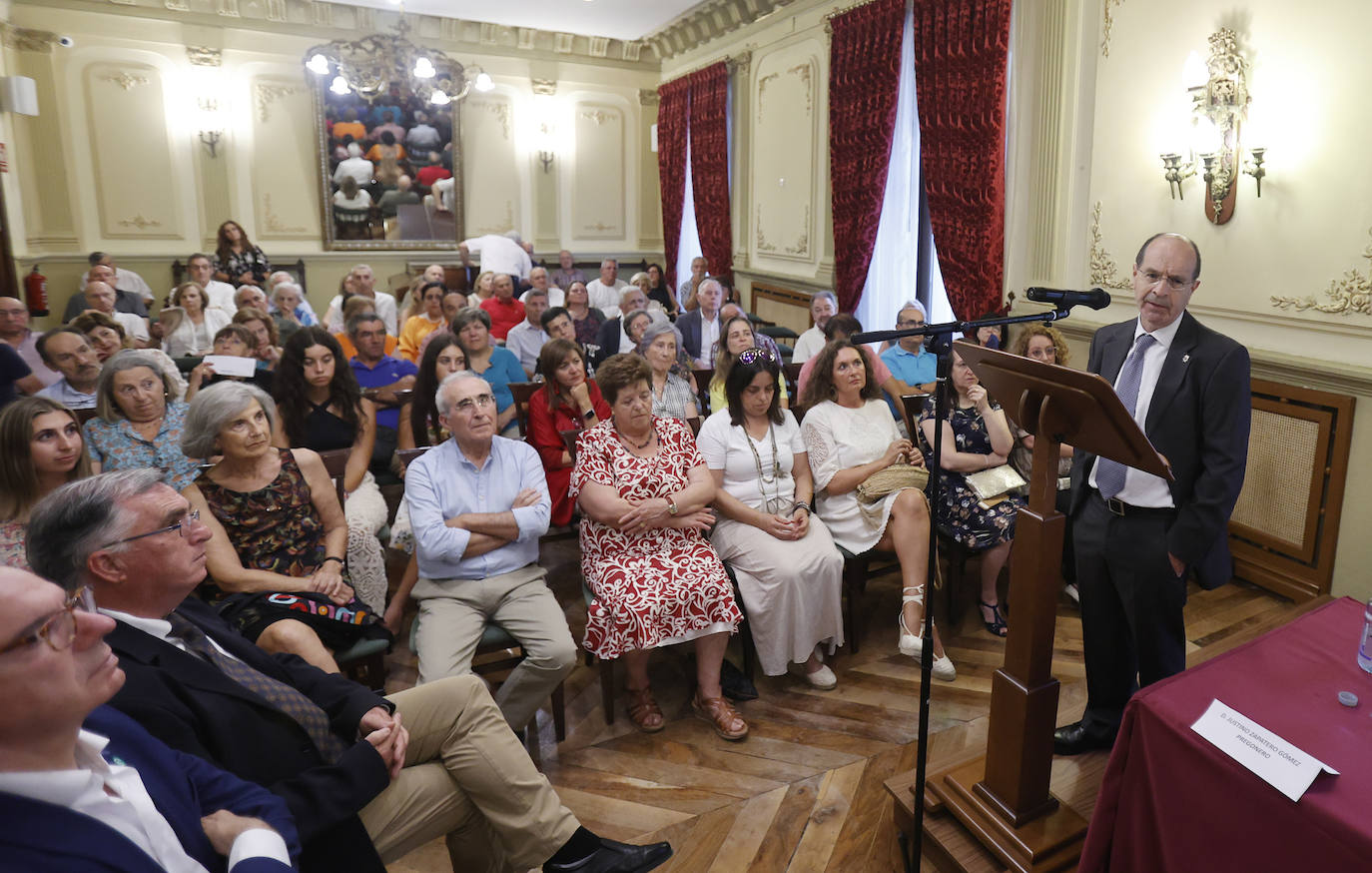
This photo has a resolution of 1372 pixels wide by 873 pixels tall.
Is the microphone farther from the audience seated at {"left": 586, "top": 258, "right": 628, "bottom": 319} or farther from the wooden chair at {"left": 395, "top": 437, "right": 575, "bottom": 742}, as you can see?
the audience seated at {"left": 586, "top": 258, "right": 628, "bottom": 319}

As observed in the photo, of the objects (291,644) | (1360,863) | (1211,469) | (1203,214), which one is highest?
(1203,214)

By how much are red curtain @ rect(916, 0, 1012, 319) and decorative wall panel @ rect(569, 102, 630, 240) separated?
521cm

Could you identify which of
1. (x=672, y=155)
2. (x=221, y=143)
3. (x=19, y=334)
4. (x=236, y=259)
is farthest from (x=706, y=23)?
(x=19, y=334)

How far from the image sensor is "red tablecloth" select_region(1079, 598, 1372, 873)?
1.20 meters

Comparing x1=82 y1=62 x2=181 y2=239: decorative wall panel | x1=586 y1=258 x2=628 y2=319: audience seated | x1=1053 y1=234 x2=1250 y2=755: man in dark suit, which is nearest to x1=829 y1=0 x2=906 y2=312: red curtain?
x1=586 y1=258 x2=628 y2=319: audience seated

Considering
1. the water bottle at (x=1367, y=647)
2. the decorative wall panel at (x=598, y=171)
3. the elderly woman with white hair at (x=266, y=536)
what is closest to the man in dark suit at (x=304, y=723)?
the elderly woman with white hair at (x=266, y=536)

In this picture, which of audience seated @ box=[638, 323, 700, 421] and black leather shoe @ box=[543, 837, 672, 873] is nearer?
black leather shoe @ box=[543, 837, 672, 873]

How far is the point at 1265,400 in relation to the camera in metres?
3.52

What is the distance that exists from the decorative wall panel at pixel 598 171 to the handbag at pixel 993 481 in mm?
7426

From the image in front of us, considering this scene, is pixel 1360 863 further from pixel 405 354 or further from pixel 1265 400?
pixel 405 354

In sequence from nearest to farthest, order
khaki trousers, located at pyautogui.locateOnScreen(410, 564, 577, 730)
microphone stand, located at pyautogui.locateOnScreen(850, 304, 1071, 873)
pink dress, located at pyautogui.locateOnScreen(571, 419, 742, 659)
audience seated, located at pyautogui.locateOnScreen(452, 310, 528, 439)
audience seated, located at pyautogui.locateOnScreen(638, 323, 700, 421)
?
microphone stand, located at pyautogui.locateOnScreen(850, 304, 1071, 873), khaki trousers, located at pyautogui.locateOnScreen(410, 564, 577, 730), pink dress, located at pyautogui.locateOnScreen(571, 419, 742, 659), audience seated, located at pyautogui.locateOnScreen(638, 323, 700, 421), audience seated, located at pyautogui.locateOnScreen(452, 310, 528, 439)

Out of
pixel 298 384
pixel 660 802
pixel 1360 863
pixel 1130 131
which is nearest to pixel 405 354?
pixel 298 384

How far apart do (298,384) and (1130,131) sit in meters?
3.99

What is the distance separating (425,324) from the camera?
18.5ft
